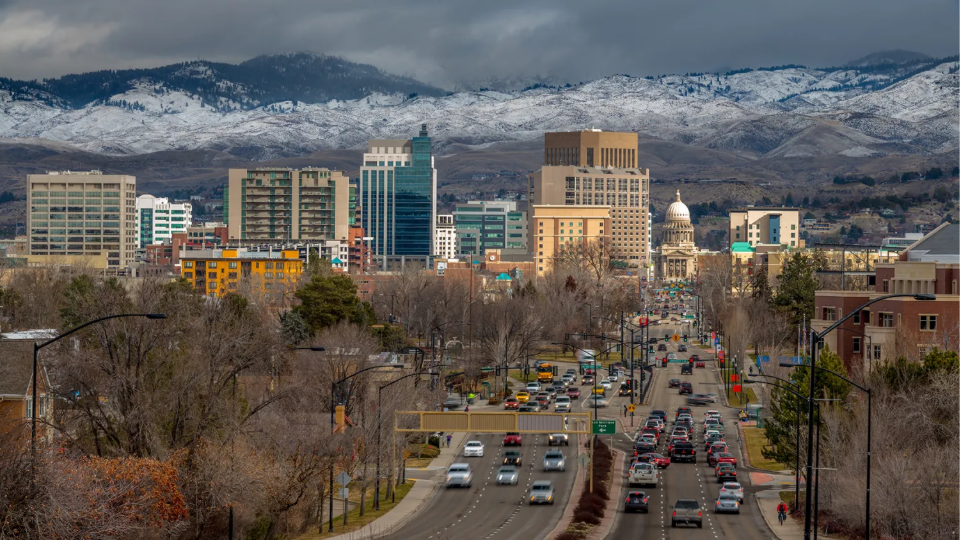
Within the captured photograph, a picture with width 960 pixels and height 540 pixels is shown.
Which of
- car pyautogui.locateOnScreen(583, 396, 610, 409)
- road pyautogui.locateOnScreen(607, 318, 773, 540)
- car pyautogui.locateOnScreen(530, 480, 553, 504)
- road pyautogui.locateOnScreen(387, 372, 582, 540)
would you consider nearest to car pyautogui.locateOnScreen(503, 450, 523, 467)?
road pyautogui.locateOnScreen(387, 372, 582, 540)

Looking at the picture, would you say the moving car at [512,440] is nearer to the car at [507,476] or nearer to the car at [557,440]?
the car at [557,440]

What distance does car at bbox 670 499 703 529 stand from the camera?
69438mm

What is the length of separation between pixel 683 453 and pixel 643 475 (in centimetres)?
1136

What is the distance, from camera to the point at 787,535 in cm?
6800

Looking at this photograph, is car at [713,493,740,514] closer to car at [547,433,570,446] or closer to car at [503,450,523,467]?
car at [503,450,523,467]

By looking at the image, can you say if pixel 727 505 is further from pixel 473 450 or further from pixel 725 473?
pixel 473 450

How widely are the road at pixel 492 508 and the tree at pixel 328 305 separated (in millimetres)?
42969

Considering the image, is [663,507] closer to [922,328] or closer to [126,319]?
[126,319]

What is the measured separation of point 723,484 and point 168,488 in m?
33.5

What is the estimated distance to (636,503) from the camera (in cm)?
7531

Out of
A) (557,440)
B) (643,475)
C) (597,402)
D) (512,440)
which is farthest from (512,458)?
(597,402)

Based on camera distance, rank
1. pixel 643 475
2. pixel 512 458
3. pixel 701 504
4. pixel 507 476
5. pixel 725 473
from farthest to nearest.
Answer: pixel 512 458
pixel 725 473
pixel 507 476
pixel 643 475
pixel 701 504

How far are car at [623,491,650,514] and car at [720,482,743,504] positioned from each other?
3.73 meters

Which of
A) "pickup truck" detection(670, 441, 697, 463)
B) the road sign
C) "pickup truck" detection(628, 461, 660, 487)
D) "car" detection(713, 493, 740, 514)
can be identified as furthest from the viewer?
"pickup truck" detection(670, 441, 697, 463)
